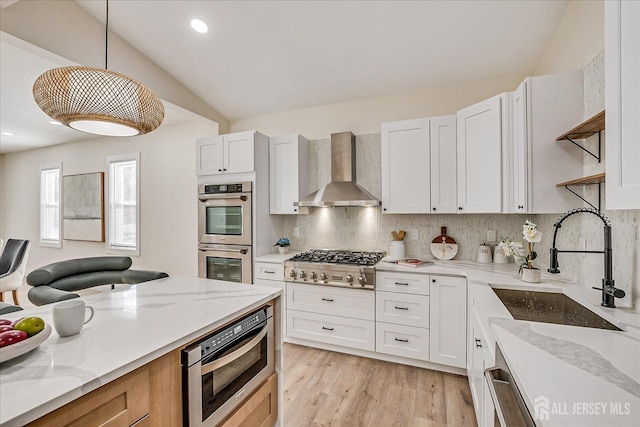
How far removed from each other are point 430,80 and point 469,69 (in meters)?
0.36

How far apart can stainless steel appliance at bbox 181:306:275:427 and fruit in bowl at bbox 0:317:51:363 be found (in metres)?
0.44

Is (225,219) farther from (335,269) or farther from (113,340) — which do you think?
(113,340)

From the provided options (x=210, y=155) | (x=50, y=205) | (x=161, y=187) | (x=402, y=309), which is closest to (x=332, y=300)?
(x=402, y=309)

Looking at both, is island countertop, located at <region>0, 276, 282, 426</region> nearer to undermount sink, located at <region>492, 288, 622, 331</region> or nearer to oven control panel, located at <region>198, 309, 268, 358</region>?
oven control panel, located at <region>198, 309, 268, 358</region>

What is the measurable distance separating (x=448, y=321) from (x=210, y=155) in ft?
10.2

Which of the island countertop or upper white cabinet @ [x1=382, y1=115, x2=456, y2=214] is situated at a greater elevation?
upper white cabinet @ [x1=382, y1=115, x2=456, y2=214]

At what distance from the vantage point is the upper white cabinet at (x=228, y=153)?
328 cm

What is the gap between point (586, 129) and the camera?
1.69 m

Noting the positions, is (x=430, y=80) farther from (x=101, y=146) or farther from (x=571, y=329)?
(x=101, y=146)

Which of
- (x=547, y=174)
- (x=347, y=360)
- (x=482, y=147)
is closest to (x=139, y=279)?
(x=347, y=360)

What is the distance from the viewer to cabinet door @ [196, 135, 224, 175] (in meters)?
3.45

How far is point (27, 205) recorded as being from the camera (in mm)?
6230

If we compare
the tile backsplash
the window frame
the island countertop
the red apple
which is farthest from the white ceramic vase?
the window frame

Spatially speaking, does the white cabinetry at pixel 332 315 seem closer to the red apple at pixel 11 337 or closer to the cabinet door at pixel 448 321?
the cabinet door at pixel 448 321
